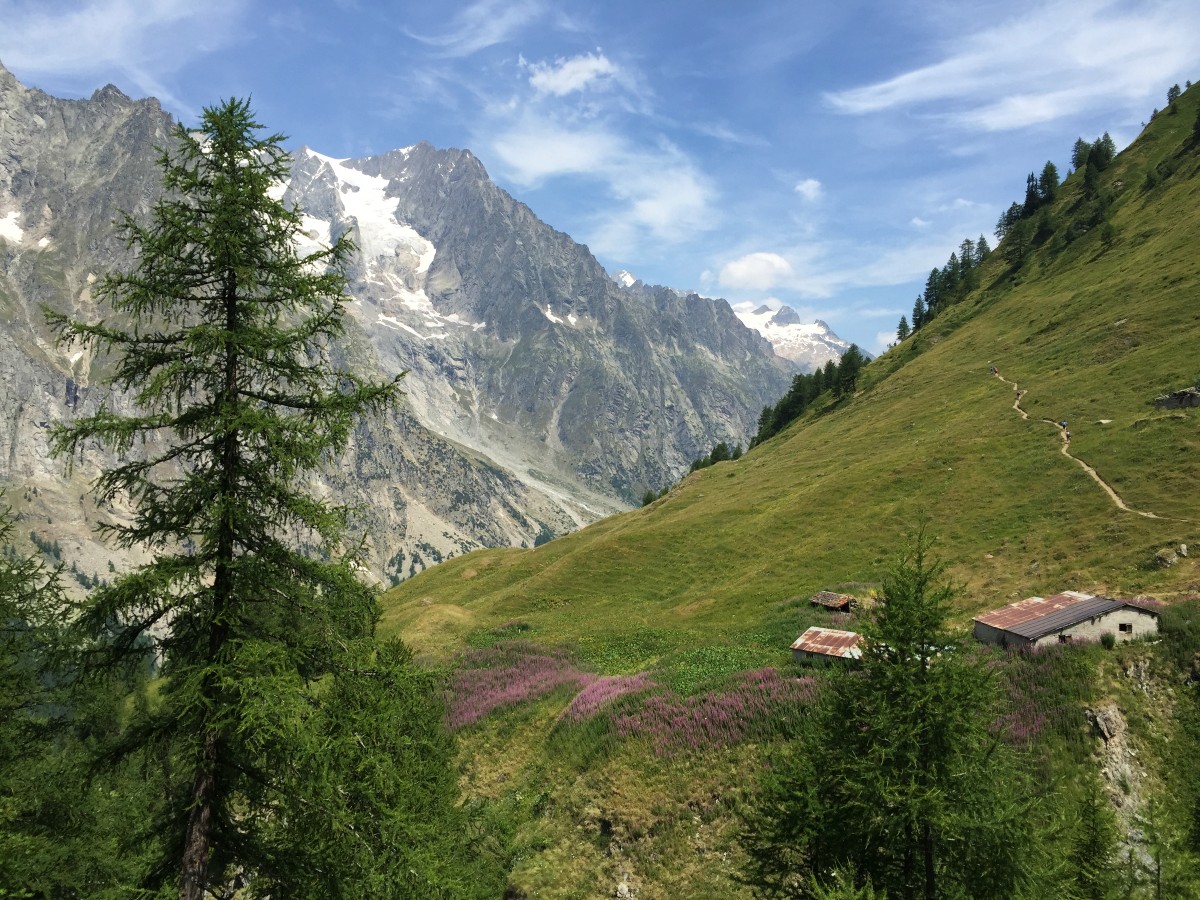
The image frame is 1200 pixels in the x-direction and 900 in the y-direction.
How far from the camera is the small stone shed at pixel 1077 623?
83.9ft

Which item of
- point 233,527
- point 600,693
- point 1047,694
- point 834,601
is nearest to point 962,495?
point 834,601

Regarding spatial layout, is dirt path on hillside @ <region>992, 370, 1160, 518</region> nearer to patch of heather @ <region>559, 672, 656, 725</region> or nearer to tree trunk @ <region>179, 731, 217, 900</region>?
patch of heather @ <region>559, 672, 656, 725</region>

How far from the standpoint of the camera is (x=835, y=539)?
187 feet

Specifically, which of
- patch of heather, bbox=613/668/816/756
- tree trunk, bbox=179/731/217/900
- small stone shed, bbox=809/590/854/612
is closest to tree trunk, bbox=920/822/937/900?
patch of heather, bbox=613/668/816/756

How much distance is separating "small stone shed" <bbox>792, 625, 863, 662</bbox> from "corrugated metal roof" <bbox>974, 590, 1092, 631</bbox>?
5923 mm

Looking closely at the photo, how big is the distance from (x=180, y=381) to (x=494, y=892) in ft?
70.1

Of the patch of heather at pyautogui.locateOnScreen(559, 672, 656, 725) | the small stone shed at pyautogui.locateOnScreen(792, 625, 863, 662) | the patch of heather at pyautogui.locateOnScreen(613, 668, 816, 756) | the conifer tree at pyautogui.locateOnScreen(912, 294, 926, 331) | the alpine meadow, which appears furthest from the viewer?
the conifer tree at pyautogui.locateOnScreen(912, 294, 926, 331)

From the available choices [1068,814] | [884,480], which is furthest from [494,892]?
[884,480]

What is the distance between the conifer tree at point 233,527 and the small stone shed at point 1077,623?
25.6 m

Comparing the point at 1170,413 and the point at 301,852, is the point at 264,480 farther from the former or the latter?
the point at 1170,413

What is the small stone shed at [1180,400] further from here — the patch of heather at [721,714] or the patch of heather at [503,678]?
the patch of heather at [503,678]

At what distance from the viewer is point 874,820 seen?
13.0m

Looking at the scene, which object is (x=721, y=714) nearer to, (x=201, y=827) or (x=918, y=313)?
(x=201, y=827)

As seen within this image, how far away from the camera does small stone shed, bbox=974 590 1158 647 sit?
25.6 m
